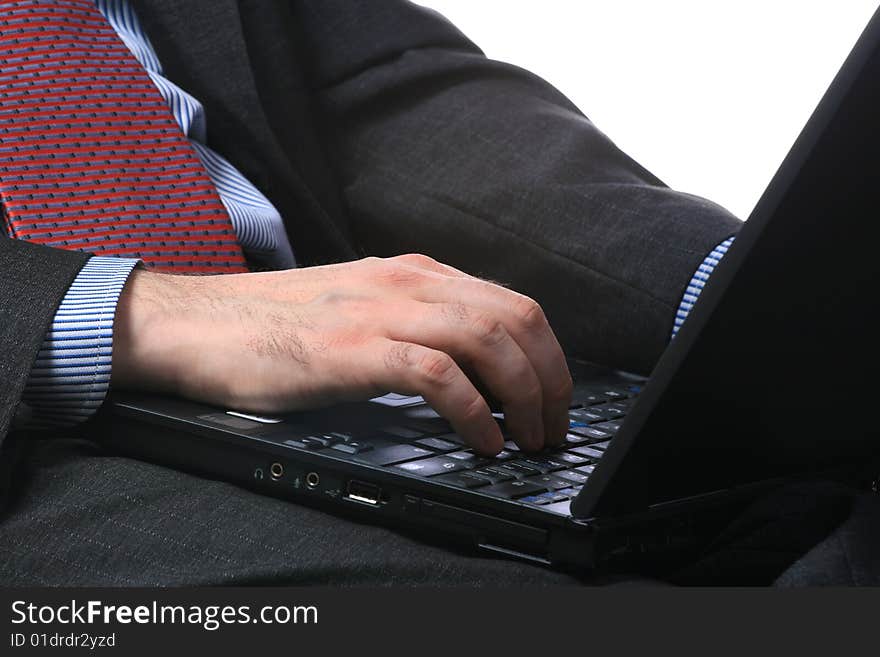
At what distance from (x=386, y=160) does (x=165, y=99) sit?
0.28m

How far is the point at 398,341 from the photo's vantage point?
0.68 metres

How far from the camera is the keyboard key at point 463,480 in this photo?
23.3 inches

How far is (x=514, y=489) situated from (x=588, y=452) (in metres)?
0.12

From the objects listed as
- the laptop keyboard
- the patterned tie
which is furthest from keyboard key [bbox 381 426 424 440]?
the patterned tie

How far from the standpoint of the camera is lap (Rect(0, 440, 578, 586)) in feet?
1.90

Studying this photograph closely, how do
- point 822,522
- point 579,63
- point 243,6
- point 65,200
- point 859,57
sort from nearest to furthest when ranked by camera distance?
1. point 859,57
2. point 822,522
3. point 65,200
4. point 243,6
5. point 579,63

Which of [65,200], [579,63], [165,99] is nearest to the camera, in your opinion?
[65,200]

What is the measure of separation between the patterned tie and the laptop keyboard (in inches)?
14.3

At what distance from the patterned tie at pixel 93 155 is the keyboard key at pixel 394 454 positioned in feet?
1.37

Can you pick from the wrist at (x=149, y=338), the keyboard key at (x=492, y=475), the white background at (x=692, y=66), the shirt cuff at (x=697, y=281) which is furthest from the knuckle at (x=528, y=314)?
the white background at (x=692, y=66)

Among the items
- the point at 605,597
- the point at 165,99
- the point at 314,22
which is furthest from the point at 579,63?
the point at 605,597

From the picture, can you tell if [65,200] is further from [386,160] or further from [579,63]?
[579,63]

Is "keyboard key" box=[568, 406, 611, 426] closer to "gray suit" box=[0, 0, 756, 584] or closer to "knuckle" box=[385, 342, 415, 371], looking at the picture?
"knuckle" box=[385, 342, 415, 371]

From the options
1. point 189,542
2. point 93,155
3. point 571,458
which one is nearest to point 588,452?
point 571,458
